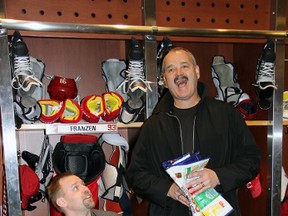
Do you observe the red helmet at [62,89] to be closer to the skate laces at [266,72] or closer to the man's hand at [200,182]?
the man's hand at [200,182]

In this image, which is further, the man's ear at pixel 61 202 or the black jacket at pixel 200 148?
the man's ear at pixel 61 202

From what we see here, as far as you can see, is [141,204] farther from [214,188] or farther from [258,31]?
[258,31]

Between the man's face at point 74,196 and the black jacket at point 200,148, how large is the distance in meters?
0.25

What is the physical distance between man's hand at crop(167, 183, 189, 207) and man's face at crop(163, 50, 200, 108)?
342 mm

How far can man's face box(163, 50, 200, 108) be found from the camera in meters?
1.26

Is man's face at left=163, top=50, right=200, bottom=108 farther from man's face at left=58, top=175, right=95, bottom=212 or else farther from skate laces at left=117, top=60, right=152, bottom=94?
man's face at left=58, top=175, right=95, bottom=212

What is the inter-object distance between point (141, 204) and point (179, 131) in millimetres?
603

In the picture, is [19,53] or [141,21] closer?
[19,53]

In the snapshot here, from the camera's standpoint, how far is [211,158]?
49.7 inches

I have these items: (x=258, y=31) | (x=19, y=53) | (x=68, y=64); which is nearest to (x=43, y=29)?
(x=19, y=53)

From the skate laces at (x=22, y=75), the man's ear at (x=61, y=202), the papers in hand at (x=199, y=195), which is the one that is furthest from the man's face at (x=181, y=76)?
the man's ear at (x=61, y=202)

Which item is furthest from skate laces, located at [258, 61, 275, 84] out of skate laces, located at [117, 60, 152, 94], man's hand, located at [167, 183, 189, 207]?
man's hand, located at [167, 183, 189, 207]

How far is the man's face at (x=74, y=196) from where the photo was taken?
1404 millimetres

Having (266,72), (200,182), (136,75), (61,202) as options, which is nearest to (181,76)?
(136,75)
